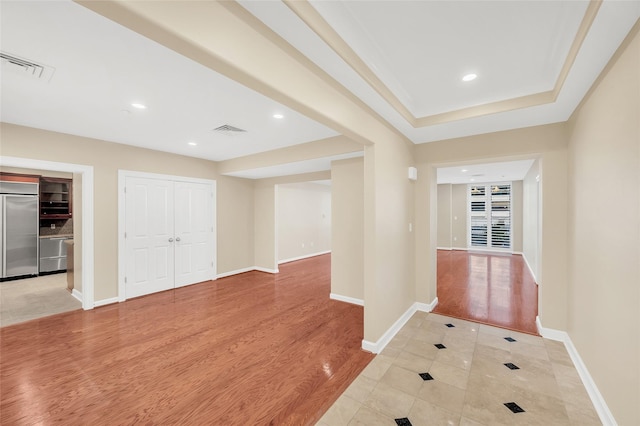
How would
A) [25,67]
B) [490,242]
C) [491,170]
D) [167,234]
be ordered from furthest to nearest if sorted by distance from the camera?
[490,242]
[491,170]
[167,234]
[25,67]

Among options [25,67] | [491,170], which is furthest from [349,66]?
[491,170]

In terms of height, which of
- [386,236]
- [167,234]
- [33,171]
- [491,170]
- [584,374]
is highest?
[491,170]

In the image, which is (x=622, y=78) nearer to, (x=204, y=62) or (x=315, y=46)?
(x=315, y=46)

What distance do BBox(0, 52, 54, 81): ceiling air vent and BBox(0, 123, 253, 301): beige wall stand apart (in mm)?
1872

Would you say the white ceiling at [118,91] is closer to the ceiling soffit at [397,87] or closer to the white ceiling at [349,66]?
the white ceiling at [349,66]

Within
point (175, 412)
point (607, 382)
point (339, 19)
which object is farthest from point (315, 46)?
point (607, 382)

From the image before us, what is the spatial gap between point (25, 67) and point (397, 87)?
313 centimetres

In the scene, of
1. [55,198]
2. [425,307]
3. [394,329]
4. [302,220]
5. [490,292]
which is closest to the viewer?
[394,329]

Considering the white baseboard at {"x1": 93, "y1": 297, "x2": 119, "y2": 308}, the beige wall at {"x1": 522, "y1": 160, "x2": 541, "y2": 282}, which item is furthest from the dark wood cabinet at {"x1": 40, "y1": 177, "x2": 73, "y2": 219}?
the beige wall at {"x1": 522, "y1": 160, "x2": 541, "y2": 282}

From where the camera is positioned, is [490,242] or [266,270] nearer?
[266,270]

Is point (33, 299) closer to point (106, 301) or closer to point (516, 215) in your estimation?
point (106, 301)

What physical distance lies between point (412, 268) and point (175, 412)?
320cm

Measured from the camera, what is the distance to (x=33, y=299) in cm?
435

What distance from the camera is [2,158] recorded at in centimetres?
319
